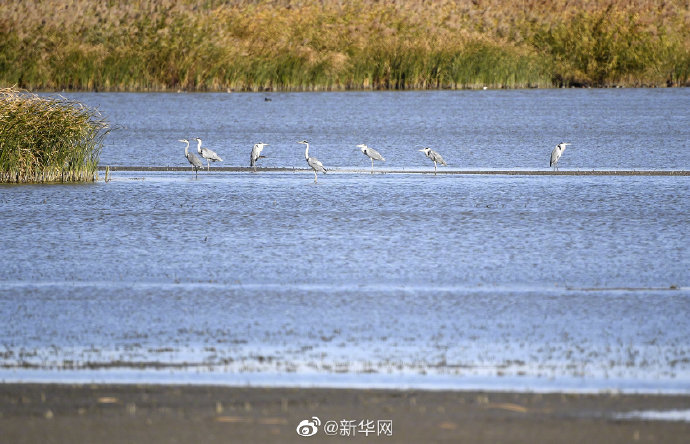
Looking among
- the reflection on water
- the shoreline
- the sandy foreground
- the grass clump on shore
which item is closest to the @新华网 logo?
the sandy foreground

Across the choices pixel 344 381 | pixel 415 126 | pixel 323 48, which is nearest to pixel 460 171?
pixel 415 126

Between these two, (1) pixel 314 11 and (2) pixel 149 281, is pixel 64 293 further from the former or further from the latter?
(1) pixel 314 11

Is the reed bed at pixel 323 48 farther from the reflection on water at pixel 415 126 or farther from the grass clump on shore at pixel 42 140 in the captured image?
the grass clump on shore at pixel 42 140

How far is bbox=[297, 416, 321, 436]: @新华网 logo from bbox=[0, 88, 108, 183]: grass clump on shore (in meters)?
14.0

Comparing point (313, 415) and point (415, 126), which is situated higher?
point (415, 126)

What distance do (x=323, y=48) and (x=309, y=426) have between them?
1691 inches

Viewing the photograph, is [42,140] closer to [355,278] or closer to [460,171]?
[460,171]

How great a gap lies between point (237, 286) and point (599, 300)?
2911 millimetres

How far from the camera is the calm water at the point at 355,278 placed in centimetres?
819

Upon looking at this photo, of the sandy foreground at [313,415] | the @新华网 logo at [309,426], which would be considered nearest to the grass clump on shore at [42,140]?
the sandy foreground at [313,415]

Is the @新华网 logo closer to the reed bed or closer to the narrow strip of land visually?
the narrow strip of land

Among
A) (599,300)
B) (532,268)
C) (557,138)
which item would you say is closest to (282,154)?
(557,138)

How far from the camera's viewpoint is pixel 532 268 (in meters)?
12.2

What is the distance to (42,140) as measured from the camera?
20688 mm
